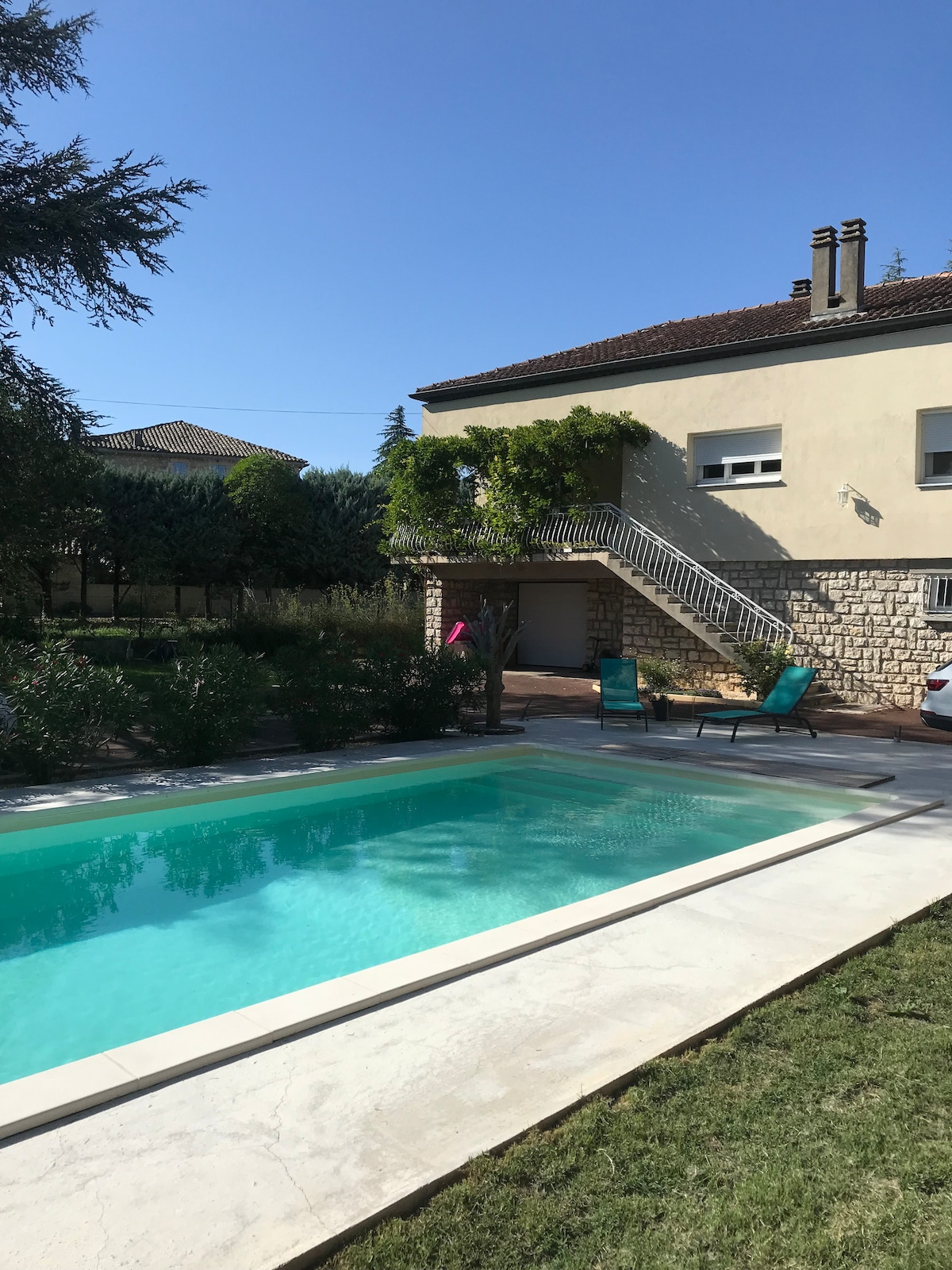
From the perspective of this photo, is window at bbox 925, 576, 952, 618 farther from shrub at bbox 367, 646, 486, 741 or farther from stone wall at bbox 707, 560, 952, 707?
shrub at bbox 367, 646, 486, 741

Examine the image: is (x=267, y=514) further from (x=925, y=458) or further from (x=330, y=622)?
(x=925, y=458)

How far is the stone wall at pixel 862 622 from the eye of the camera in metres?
14.5

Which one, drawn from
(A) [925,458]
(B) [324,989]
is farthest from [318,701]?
(A) [925,458]

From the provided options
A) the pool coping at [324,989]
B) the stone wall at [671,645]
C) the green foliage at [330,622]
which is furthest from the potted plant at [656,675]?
the pool coping at [324,989]

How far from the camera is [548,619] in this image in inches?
824

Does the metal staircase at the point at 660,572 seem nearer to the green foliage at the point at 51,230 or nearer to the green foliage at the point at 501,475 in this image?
the green foliage at the point at 501,475

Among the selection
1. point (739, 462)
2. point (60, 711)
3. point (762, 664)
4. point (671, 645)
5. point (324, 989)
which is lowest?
point (324, 989)

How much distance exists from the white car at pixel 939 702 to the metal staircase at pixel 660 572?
211 inches

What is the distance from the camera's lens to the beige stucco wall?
14.5 metres

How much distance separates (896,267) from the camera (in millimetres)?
36125

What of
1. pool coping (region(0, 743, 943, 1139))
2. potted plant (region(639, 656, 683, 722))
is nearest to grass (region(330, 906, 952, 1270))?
pool coping (region(0, 743, 943, 1139))

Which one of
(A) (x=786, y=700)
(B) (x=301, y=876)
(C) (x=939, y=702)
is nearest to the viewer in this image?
(B) (x=301, y=876)

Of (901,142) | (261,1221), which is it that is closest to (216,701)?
(261,1221)

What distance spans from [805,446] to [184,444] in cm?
3416
